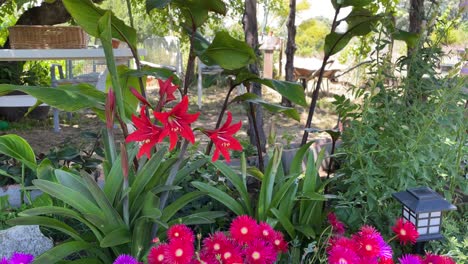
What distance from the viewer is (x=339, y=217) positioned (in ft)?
5.55

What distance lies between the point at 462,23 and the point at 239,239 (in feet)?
4.68

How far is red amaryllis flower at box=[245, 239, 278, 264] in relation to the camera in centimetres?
111

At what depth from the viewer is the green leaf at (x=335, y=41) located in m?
2.15

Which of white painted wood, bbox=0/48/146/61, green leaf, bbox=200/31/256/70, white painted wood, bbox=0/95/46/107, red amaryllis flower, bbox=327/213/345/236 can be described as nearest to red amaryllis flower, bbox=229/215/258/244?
red amaryllis flower, bbox=327/213/345/236

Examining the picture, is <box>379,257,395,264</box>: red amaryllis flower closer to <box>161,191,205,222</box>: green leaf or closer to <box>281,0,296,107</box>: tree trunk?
<box>161,191,205,222</box>: green leaf

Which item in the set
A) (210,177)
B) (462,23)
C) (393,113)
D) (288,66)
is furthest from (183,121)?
(288,66)

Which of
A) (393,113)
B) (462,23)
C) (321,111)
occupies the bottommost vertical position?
(321,111)

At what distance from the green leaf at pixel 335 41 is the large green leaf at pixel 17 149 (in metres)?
1.40

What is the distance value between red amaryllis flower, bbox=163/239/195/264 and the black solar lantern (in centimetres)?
72

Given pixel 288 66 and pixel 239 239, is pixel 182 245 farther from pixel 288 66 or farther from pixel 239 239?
pixel 288 66

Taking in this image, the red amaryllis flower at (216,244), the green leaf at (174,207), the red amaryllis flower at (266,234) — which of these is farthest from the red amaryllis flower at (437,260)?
the green leaf at (174,207)

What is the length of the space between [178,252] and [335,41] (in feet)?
4.75

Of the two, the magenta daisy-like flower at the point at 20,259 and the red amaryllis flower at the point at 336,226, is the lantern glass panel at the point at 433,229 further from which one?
the magenta daisy-like flower at the point at 20,259

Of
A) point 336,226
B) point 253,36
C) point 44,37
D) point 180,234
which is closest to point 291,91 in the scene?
point 336,226
